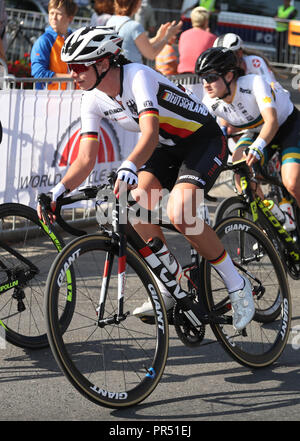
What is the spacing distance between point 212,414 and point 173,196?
130 centimetres

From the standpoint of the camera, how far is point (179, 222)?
4.91 metres

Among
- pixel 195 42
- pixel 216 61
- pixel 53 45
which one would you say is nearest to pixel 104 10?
pixel 195 42

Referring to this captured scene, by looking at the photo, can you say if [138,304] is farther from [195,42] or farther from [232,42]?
[195,42]

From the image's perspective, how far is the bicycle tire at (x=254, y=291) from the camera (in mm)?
5129

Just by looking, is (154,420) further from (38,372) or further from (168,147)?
(168,147)

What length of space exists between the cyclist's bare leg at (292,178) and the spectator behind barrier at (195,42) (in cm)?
502

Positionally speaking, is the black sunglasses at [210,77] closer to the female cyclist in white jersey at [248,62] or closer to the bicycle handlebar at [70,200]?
the female cyclist in white jersey at [248,62]

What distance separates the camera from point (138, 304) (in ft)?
20.0

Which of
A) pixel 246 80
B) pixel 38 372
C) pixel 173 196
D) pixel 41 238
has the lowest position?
pixel 38 372

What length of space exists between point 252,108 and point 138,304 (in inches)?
74.0

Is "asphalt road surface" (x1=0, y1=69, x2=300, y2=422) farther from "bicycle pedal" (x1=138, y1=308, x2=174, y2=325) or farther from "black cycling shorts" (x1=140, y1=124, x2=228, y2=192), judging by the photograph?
"black cycling shorts" (x1=140, y1=124, x2=228, y2=192)
